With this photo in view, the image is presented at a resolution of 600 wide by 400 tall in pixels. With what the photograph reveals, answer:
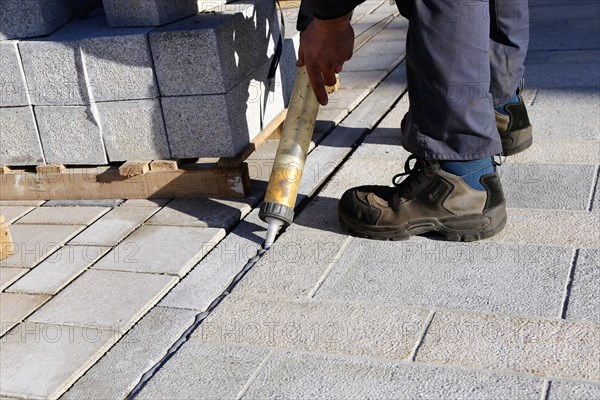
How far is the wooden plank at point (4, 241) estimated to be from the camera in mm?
2676

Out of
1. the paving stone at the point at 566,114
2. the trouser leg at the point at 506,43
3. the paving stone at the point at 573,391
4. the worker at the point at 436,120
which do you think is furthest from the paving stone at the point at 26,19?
the paving stone at the point at 573,391

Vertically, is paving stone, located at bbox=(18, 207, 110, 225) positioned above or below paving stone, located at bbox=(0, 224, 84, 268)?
Answer: below

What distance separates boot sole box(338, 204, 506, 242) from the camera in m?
2.51

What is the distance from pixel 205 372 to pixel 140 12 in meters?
1.44

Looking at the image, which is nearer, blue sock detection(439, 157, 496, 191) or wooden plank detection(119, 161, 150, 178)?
blue sock detection(439, 157, 496, 191)

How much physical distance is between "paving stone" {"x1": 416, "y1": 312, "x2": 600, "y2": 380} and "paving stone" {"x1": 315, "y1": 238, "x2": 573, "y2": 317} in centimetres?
7

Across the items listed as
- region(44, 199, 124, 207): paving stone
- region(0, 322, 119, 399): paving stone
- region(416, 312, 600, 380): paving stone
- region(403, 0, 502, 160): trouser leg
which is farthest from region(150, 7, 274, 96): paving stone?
region(416, 312, 600, 380): paving stone

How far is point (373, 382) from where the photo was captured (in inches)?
74.0

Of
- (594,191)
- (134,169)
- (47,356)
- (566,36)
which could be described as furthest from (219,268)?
(566,36)

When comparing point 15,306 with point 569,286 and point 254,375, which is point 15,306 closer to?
point 254,375

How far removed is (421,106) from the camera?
247 centimetres

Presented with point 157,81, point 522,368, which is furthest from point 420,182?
point 157,81

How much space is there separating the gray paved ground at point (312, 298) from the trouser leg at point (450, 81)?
0.31m

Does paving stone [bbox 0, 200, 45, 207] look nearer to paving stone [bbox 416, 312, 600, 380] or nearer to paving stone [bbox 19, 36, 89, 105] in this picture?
paving stone [bbox 19, 36, 89, 105]
